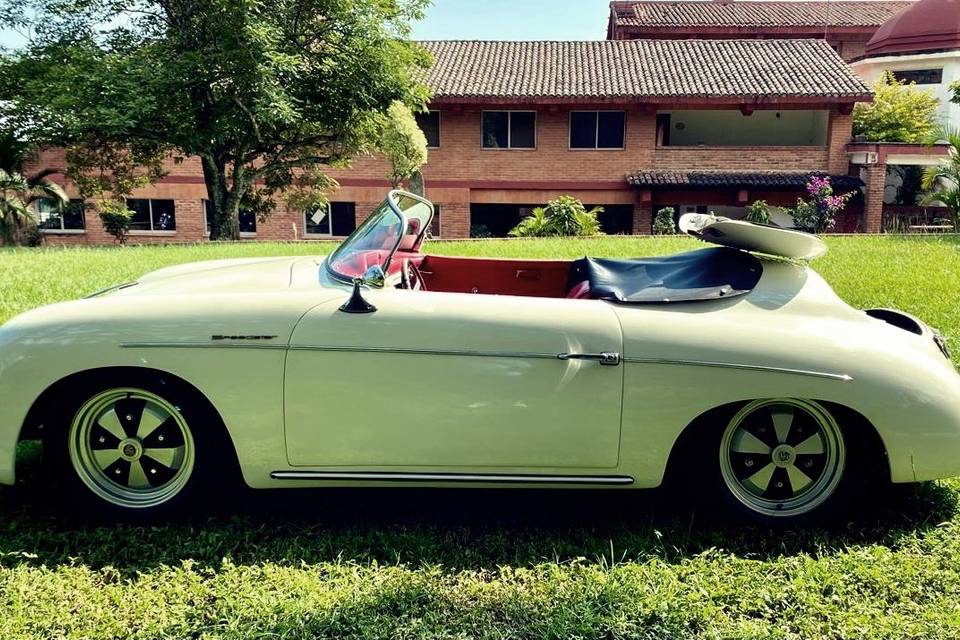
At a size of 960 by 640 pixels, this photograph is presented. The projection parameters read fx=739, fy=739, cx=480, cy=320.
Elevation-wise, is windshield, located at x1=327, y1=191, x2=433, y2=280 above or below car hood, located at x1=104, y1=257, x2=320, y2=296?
above

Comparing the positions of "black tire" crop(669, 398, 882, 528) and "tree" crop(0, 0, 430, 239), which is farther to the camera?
"tree" crop(0, 0, 430, 239)

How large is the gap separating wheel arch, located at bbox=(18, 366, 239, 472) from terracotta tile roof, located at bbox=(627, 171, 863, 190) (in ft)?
70.8

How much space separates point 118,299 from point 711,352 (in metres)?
2.49

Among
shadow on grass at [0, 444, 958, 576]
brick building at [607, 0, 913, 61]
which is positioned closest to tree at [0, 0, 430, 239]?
shadow on grass at [0, 444, 958, 576]

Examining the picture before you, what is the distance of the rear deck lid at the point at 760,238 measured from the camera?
326cm

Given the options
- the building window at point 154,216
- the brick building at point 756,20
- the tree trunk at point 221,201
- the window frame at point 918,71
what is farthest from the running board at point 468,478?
the brick building at point 756,20

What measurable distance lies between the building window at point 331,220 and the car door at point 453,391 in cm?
2239

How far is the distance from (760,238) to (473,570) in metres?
1.90

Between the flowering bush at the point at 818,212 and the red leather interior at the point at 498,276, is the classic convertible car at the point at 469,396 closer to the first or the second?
the red leather interior at the point at 498,276

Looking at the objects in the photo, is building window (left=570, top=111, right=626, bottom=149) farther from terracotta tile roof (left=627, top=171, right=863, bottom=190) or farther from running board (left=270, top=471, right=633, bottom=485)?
running board (left=270, top=471, right=633, bottom=485)

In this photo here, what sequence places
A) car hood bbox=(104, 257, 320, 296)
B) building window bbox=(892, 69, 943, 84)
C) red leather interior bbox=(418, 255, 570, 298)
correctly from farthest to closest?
building window bbox=(892, 69, 943, 84)
red leather interior bbox=(418, 255, 570, 298)
car hood bbox=(104, 257, 320, 296)

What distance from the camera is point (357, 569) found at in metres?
2.81

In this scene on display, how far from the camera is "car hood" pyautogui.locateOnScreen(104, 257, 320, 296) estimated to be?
3.37m

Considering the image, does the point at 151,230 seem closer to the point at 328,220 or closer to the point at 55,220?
the point at 55,220
